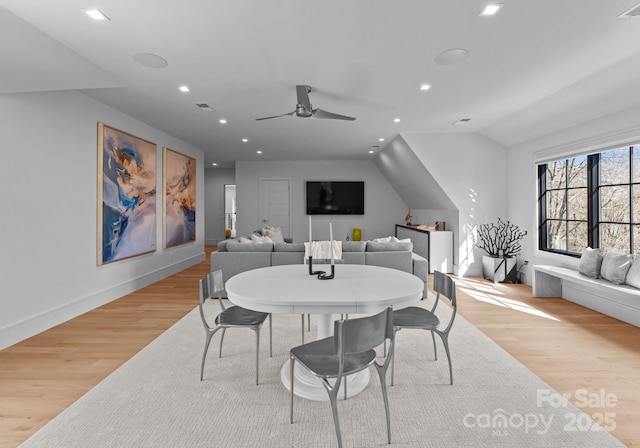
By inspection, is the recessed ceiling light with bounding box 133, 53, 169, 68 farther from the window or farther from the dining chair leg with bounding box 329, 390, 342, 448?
the window

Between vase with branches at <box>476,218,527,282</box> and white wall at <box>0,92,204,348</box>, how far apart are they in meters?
5.68

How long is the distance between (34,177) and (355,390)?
3537 millimetres

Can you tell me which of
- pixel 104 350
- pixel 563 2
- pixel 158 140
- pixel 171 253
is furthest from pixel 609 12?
pixel 171 253

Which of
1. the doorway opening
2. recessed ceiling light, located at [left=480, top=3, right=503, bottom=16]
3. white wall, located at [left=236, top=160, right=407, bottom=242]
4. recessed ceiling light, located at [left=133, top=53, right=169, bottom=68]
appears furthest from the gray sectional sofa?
the doorway opening

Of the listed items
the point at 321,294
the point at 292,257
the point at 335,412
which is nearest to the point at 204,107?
the point at 292,257

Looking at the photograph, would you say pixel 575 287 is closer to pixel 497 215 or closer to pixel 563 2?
pixel 497 215

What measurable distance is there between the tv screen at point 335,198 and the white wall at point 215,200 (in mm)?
3473

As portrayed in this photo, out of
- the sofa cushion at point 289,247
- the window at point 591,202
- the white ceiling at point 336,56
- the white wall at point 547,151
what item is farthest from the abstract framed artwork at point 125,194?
the window at point 591,202

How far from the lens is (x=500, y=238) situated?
5590 mm

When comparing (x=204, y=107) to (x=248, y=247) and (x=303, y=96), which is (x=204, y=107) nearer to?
(x=303, y=96)

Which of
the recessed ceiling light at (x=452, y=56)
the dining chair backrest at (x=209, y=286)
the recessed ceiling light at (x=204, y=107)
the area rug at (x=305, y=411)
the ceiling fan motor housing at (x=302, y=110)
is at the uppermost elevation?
the recessed ceiling light at (x=204, y=107)

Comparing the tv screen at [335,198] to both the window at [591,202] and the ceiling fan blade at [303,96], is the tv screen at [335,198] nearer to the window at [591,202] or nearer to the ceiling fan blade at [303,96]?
the window at [591,202]

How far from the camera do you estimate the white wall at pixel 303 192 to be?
8.66 meters

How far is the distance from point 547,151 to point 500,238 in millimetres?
1652
